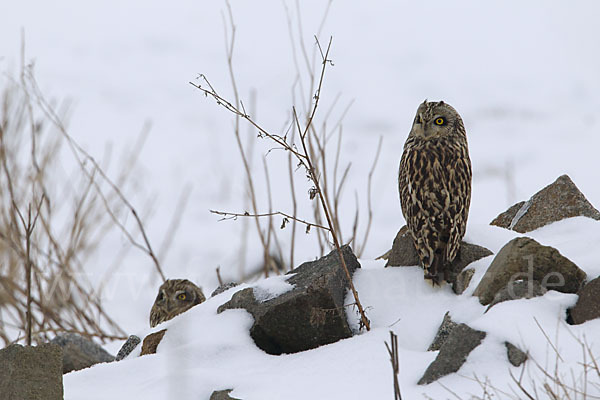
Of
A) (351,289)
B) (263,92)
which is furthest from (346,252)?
(263,92)

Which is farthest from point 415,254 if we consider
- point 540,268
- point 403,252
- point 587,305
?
point 587,305

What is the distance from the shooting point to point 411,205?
381 cm

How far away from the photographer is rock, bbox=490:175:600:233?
3.99m

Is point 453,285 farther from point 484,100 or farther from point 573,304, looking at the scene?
point 484,100

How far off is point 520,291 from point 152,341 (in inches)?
70.2

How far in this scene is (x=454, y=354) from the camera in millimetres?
2650

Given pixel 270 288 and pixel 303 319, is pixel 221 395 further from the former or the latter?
pixel 270 288

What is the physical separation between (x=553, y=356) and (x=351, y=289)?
42.3 inches

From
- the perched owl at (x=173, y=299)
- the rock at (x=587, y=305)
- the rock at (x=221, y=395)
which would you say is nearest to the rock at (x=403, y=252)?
the rock at (x=587, y=305)

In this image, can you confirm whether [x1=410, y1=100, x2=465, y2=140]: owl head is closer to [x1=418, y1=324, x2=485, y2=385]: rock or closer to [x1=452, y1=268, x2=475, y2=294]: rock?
[x1=452, y1=268, x2=475, y2=294]: rock

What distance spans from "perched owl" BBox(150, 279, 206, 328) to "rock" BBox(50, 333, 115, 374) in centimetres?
45

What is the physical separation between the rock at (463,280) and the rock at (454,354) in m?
0.77

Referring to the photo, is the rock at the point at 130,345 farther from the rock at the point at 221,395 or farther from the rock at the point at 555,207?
the rock at the point at 555,207

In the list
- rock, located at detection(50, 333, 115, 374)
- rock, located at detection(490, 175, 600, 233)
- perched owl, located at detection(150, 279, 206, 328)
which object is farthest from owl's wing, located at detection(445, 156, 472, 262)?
rock, located at detection(50, 333, 115, 374)
